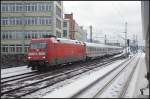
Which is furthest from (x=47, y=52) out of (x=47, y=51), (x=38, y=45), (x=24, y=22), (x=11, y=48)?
(x=11, y=48)

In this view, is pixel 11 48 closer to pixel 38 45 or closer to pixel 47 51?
pixel 38 45

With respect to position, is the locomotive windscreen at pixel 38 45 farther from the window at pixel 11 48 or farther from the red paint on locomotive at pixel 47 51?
the window at pixel 11 48

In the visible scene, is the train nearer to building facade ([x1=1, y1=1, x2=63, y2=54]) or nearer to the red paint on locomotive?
the red paint on locomotive

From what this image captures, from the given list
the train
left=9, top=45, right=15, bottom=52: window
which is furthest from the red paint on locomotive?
left=9, top=45, right=15, bottom=52: window

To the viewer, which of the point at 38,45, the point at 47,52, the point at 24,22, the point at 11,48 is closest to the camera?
the point at 47,52

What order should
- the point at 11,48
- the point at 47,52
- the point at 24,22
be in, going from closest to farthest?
the point at 47,52
the point at 24,22
the point at 11,48

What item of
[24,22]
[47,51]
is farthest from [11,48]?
[47,51]

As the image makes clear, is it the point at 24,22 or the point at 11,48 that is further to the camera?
the point at 11,48

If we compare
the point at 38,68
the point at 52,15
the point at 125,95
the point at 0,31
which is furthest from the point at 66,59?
the point at 0,31

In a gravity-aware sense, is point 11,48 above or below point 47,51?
below

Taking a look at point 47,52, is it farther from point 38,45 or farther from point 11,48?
point 11,48

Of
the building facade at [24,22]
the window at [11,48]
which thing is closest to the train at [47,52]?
the building facade at [24,22]

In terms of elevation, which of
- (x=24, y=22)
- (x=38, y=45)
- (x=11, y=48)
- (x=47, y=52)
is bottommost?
(x=11, y=48)

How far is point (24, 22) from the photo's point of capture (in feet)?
274
